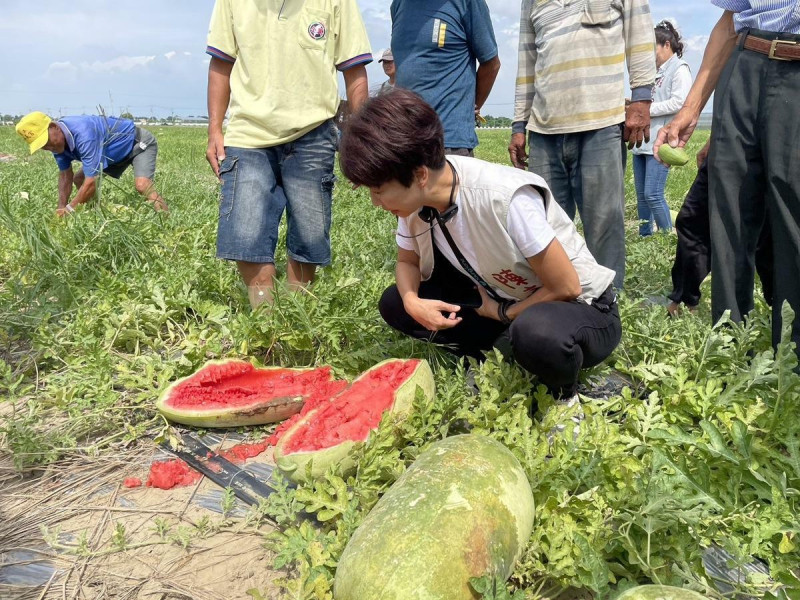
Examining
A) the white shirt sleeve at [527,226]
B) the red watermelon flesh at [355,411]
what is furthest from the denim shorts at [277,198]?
the white shirt sleeve at [527,226]

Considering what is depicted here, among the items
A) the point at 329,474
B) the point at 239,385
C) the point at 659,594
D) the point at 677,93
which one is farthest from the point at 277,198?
the point at 677,93

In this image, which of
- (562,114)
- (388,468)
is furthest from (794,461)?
(562,114)

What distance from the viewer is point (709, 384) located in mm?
2311

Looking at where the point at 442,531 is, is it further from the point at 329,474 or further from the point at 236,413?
the point at 236,413

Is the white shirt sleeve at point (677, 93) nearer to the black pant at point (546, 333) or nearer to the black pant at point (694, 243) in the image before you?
the black pant at point (694, 243)

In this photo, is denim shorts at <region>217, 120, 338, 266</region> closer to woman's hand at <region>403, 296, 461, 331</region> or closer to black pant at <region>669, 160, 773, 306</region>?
woman's hand at <region>403, 296, 461, 331</region>

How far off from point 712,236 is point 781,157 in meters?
0.48

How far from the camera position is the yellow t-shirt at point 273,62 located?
3451mm

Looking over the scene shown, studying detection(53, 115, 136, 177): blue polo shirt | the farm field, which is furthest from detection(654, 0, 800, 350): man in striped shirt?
detection(53, 115, 136, 177): blue polo shirt

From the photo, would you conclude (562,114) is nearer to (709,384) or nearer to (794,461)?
(709,384)

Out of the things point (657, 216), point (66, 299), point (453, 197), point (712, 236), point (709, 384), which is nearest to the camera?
point (709, 384)

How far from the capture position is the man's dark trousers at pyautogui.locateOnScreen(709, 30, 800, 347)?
2656 mm

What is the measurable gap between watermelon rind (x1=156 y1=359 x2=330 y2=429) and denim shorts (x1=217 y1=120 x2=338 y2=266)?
3.35ft

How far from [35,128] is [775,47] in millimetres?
6054
